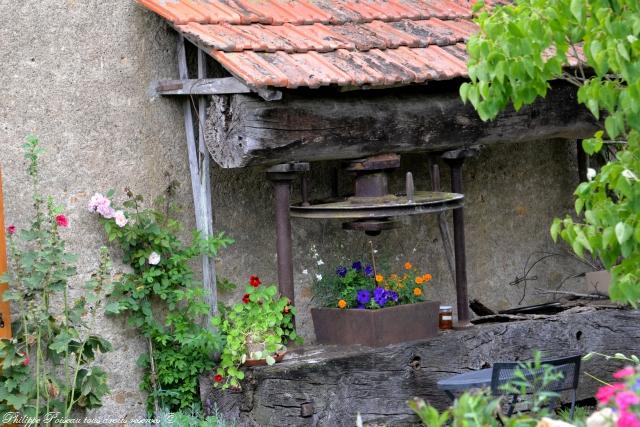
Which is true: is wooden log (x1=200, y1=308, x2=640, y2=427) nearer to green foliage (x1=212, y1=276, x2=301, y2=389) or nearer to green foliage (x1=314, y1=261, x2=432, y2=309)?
green foliage (x1=212, y1=276, x2=301, y2=389)

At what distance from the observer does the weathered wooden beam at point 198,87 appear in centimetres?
583

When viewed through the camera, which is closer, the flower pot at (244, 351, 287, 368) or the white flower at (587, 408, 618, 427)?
the white flower at (587, 408, 618, 427)

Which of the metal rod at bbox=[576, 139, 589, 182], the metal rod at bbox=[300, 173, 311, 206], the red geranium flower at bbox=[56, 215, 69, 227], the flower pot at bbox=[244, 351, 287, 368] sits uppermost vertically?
the metal rod at bbox=[576, 139, 589, 182]

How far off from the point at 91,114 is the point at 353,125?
1.56 m

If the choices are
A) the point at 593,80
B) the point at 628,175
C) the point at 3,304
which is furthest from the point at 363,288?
the point at 628,175

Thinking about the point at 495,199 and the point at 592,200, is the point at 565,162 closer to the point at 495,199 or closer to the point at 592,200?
the point at 495,199

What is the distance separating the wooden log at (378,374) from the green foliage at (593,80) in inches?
84.3

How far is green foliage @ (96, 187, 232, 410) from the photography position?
6.16 metres

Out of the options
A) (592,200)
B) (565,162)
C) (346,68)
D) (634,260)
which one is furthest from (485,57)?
(565,162)

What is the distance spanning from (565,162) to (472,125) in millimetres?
2443

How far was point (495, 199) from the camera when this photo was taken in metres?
8.34

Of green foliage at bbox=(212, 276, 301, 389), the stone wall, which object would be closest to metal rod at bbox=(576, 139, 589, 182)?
the stone wall

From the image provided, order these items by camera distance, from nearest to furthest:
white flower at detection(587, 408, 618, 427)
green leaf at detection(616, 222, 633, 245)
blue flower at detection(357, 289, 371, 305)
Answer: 1. white flower at detection(587, 408, 618, 427)
2. green leaf at detection(616, 222, 633, 245)
3. blue flower at detection(357, 289, 371, 305)

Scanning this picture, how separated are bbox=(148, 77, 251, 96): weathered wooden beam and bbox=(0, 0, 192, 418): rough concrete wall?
0.08m
